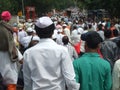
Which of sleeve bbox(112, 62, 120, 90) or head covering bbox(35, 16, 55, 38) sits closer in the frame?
head covering bbox(35, 16, 55, 38)

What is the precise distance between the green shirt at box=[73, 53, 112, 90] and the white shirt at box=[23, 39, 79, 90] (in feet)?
0.46

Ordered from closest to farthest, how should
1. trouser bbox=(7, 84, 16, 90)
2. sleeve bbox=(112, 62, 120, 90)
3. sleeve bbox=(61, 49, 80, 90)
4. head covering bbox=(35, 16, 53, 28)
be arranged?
sleeve bbox=(61, 49, 80, 90) → head covering bbox=(35, 16, 53, 28) → sleeve bbox=(112, 62, 120, 90) → trouser bbox=(7, 84, 16, 90)

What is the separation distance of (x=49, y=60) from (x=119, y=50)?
4.17m

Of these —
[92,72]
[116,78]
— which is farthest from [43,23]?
[116,78]

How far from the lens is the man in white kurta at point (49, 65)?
18.3 feet

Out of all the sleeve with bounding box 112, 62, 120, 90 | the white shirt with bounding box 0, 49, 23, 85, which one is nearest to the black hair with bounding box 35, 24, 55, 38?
the sleeve with bounding box 112, 62, 120, 90

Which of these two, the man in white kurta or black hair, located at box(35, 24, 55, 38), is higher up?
black hair, located at box(35, 24, 55, 38)

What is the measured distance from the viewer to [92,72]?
5.72 meters

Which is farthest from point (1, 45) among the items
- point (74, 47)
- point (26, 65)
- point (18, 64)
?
point (74, 47)

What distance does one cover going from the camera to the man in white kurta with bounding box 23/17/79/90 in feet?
18.3

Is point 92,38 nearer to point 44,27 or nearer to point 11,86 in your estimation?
point 44,27

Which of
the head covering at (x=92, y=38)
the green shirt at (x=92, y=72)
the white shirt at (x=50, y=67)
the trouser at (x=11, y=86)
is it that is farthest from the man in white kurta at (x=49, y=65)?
the trouser at (x=11, y=86)

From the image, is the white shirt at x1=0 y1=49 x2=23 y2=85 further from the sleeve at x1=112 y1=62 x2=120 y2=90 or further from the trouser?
the sleeve at x1=112 y1=62 x2=120 y2=90

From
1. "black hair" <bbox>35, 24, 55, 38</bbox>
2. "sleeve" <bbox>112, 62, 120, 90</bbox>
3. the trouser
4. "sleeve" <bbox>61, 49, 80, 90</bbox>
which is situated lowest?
the trouser
